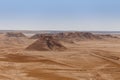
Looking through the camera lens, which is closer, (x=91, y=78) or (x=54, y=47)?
(x=91, y=78)

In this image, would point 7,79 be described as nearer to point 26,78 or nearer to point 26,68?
point 26,78

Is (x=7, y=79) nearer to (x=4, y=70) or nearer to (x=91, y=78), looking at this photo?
(x=4, y=70)

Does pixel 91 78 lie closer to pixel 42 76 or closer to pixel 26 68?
pixel 42 76

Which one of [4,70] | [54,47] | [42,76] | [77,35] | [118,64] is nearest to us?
[42,76]

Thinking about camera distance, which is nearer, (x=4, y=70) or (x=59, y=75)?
(x=59, y=75)

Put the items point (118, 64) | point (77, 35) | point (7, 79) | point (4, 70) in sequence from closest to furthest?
point (7, 79), point (4, 70), point (118, 64), point (77, 35)

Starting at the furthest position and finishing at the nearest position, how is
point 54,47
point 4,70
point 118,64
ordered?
1. point 54,47
2. point 118,64
3. point 4,70

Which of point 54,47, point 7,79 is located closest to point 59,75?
point 7,79

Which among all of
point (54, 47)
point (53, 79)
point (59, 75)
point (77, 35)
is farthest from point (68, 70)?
point (77, 35)

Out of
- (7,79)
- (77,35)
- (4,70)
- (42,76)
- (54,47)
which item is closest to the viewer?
(7,79)
